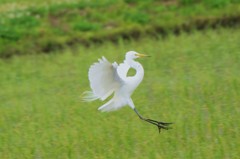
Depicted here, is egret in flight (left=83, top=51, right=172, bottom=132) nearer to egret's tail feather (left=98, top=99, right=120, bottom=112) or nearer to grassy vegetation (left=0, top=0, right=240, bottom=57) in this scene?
egret's tail feather (left=98, top=99, right=120, bottom=112)

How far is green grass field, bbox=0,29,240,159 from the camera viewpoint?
5191 mm

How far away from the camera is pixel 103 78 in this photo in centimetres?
480

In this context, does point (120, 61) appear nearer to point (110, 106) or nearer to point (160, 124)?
point (160, 124)

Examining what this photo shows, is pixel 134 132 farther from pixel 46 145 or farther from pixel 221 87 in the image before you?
pixel 221 87

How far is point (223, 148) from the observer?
192 inches

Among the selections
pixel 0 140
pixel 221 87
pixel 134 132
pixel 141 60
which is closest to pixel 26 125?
pixel 0 140

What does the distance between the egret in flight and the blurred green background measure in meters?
0.43

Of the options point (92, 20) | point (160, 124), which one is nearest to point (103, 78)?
point (160, 124)

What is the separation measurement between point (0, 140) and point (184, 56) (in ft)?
12.8

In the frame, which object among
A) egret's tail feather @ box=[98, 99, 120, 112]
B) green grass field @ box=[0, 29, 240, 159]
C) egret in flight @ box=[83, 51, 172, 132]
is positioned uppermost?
egret in flight @ box=[83, 51, 172, 132]

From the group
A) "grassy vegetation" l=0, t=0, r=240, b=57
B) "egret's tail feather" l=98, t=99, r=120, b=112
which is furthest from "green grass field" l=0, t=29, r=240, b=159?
"grassy vegetation" l=0, t=0, r=240, b=57

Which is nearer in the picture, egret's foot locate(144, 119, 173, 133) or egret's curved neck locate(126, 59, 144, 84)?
egret's curved neck locate(126, 59, 144, 84)

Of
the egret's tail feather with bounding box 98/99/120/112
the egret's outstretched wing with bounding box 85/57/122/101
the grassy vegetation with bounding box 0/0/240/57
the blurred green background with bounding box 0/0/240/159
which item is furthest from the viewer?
the grassy vegetation with bounding box 0/0/240/57

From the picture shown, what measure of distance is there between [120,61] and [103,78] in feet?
13.9
